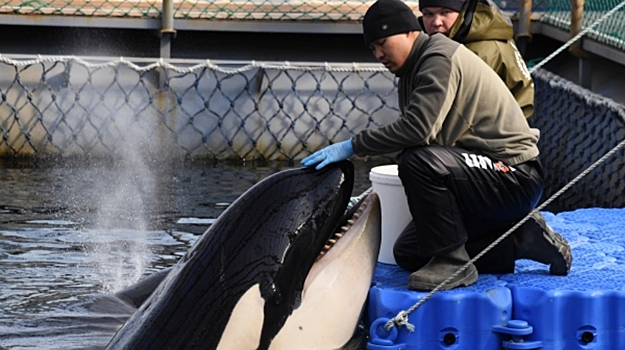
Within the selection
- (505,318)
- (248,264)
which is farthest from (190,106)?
(248,264)

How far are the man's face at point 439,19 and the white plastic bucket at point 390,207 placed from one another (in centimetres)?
101

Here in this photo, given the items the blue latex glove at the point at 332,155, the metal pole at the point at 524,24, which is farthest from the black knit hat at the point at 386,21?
the metal pole at the point at 524,24

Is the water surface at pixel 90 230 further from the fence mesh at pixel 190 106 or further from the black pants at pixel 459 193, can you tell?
the black pants at pixel 459 193

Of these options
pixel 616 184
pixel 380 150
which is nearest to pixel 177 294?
pixel 380 150

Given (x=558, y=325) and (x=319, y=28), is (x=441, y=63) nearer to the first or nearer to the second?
(x=558, y=325)

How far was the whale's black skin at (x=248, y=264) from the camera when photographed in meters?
4.02

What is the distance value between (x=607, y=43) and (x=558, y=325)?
6172 millimetres

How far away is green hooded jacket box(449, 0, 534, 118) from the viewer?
19.1 feet

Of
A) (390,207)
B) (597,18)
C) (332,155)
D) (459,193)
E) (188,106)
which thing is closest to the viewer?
(332,155)

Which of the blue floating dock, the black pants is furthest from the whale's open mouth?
the blue floating dock

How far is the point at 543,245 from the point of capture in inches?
189

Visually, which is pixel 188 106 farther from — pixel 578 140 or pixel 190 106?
pixel 578 140

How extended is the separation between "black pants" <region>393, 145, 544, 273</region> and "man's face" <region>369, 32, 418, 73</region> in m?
0.38

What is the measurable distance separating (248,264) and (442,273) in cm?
92
